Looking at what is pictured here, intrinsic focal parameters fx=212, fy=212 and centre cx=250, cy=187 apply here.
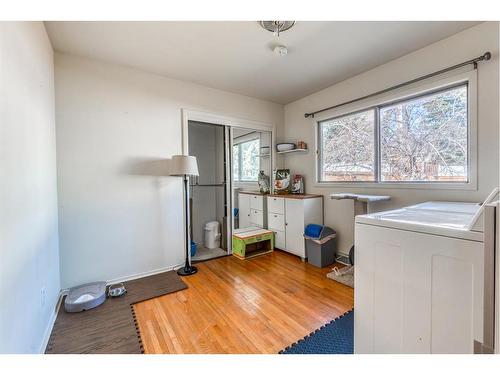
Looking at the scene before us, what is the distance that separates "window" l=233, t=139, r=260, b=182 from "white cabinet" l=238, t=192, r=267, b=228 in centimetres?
35

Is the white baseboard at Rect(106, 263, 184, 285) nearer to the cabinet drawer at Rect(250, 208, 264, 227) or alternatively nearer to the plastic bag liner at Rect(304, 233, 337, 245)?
the cabinet drawer at Rect(250, 208, 264, 227)

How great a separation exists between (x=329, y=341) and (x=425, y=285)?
2.89 ft

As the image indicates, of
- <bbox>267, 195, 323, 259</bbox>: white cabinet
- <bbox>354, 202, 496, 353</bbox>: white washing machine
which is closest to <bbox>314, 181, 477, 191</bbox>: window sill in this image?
<bbox>267, 195, 323, 259</bbox>: white cabinet

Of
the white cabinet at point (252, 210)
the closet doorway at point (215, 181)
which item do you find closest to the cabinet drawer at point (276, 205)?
the white cabinet at point (252, 210)

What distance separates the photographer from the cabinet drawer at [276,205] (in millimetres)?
3289

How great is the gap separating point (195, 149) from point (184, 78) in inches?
37.8

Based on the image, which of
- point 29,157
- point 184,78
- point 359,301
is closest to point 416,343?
point 359,301

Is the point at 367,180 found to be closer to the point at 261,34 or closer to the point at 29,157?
the point at 261,34

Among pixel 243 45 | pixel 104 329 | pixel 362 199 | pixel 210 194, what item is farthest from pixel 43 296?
pixel 362 199

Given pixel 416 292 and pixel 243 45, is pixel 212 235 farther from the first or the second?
pixel 416 292

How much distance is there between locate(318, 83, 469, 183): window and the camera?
2004mm

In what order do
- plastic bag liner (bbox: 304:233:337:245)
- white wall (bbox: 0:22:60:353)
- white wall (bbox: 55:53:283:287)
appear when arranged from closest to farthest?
white wall (bbox: 0:22:60:353) → white wall (bbox: 55:53:283:287) → plastic bag liner (bbox: 304:233:337:245)

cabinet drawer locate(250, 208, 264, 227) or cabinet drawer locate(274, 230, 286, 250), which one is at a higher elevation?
cabinet drawer locate(250, 208, 264, 227)

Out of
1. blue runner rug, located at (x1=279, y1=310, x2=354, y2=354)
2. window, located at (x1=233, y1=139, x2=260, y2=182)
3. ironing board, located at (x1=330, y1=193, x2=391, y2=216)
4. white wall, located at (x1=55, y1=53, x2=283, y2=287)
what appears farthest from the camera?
window, located at (x1=233, y1=139, x2=260, y2=182)
